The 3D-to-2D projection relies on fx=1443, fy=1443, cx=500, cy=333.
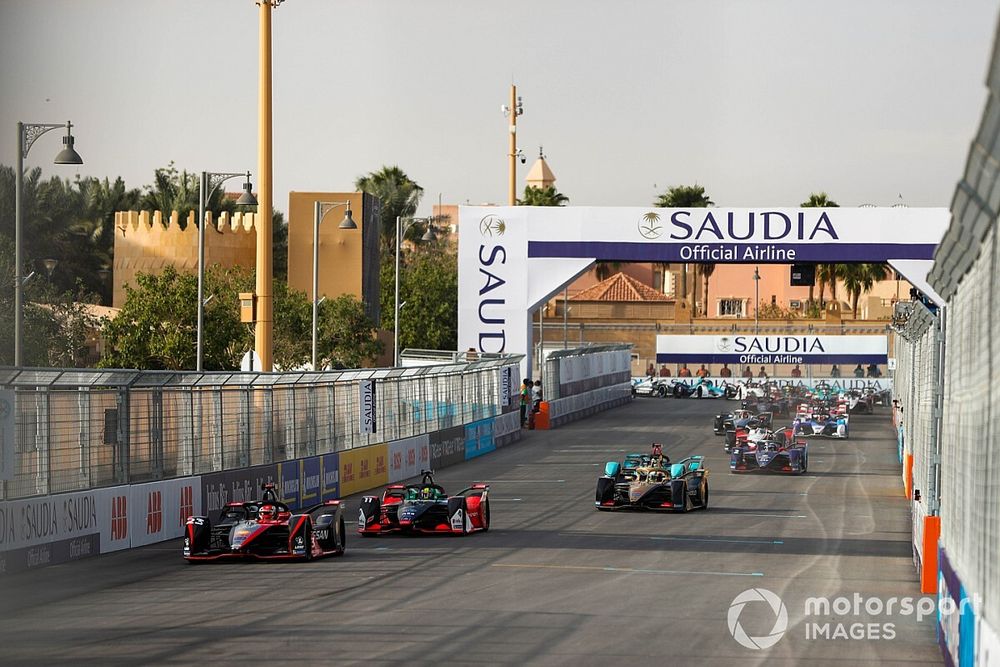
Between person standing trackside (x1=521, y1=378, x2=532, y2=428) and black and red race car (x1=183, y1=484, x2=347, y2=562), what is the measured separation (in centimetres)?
2912

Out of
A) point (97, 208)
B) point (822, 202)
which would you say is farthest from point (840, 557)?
point (822, 202)

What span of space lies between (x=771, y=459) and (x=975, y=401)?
2431 cm

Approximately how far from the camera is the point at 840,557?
19.4 meters

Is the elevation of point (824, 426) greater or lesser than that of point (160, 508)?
lesser

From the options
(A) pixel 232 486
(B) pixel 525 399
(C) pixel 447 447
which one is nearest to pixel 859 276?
(B) pixel 525 399

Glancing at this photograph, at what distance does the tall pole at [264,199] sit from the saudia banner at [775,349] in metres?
37.8

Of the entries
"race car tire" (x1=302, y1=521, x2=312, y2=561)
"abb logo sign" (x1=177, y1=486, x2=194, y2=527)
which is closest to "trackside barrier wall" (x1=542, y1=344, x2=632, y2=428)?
"abb logo sign" (x1=177, y1=486, x2=194, y2=527)

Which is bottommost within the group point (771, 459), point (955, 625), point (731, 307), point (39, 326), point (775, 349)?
point (771, 459)

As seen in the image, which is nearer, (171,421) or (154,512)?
(154,512)

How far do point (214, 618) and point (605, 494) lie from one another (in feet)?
39.5

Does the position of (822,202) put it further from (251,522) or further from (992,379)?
(992,379)

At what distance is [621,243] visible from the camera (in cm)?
4597

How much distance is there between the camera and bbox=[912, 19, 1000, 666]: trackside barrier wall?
750 cm

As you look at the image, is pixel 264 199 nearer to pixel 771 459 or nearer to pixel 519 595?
pixel 771 459
